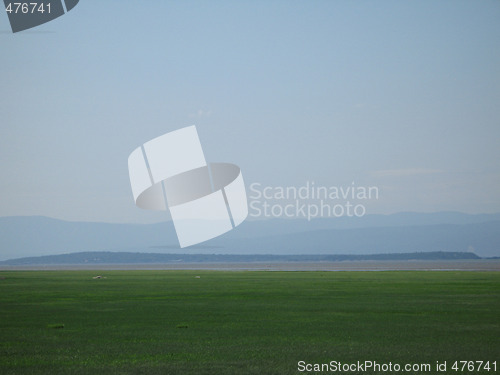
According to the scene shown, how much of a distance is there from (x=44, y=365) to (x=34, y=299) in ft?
64.1

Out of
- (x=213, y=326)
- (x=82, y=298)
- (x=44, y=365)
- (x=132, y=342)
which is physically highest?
(x=44, y=365)

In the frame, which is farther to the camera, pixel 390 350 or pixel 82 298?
pixel 82 298

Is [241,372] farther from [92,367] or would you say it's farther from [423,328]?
[423,328]

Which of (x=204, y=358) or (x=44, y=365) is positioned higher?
(x=44, y=365)

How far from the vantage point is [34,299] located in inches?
1236

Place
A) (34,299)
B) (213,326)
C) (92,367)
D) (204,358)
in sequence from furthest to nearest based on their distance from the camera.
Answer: (34,299), (213,326), (204,358), (92,367)

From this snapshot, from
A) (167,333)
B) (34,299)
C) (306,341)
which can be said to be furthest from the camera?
(34,299)

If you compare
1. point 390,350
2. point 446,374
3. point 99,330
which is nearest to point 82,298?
point 99,330

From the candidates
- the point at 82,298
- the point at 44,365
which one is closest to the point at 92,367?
the point at 44,365

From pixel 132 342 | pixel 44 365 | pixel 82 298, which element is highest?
pixel 44 365

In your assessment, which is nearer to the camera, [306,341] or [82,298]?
[306,341]

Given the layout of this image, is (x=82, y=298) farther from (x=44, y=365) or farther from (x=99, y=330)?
(x=44, y=365)

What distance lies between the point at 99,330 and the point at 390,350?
29.5 ft

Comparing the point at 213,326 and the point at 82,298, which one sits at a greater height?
the point at 213,326
